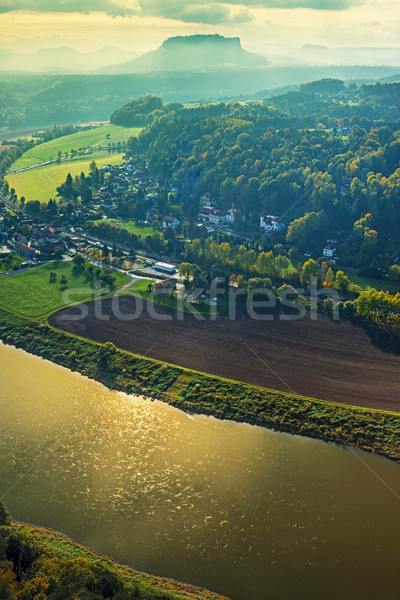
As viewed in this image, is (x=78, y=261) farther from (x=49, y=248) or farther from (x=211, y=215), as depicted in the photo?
(x=211, y=215)

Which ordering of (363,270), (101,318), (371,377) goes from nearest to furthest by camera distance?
(371,377) → (101,318) → (363,270)

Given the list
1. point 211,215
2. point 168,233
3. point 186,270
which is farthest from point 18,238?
point 211,215

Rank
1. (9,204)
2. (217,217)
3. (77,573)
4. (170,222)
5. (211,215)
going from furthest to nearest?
1. (9,204)
2. (211,215)
3. (217,217)
4. (170,222)
5. (77,573)

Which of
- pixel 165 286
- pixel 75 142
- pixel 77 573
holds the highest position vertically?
pixel 75 142

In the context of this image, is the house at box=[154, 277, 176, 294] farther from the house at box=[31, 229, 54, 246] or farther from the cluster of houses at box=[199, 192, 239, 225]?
the cluster of houses at box=[199, 192, 239, 225]

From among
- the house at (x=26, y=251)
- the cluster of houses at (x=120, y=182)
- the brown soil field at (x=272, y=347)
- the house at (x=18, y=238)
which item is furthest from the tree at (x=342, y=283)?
the cluster of houses at (x=120, y=182)

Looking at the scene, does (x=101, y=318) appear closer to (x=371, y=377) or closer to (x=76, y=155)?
(x=371, y=377)

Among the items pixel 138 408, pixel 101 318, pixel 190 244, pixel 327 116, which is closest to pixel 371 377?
pixel 138 408
